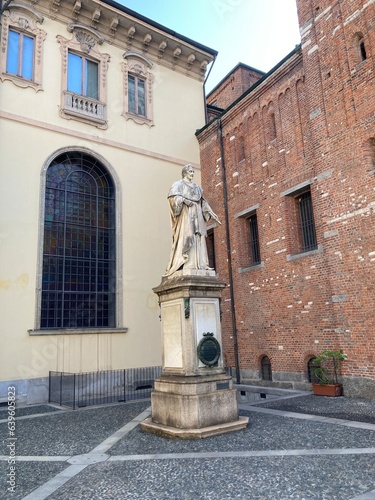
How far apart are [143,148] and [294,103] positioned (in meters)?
6.13

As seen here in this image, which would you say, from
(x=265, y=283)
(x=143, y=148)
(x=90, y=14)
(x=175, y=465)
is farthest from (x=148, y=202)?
(x=175, y=465)

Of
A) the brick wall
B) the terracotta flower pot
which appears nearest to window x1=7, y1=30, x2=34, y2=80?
the brick wall

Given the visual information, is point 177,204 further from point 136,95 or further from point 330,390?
point 136,95

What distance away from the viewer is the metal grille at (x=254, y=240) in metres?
14.6

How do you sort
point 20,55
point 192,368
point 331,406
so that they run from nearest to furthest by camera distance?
point 192,368 < point 331,406 < point 20,55

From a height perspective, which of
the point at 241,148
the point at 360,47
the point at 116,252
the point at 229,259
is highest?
the point at 360,47

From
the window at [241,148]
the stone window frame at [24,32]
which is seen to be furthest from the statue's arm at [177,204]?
the stone window frame at [24,32]

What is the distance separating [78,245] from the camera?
1418 cm

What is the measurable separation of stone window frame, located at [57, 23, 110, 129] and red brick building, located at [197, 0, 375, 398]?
4973mm

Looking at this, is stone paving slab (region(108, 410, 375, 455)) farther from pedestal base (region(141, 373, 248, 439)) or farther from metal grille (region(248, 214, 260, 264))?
metal grille (region(248, 214, 260, 264))

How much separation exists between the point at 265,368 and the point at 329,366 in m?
2.88

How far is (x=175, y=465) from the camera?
5285 millimetres

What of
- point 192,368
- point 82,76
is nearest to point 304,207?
point 192,368

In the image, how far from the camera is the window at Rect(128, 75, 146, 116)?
16.5 metres
